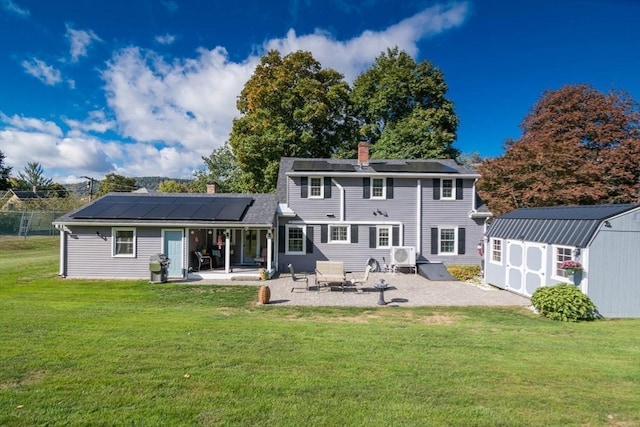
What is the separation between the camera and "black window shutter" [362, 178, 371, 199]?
1831 centimetres

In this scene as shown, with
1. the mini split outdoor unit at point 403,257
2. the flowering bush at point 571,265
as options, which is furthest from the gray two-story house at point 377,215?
the flowering bush at point 571,265

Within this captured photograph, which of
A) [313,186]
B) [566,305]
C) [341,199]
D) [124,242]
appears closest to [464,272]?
[341,199]

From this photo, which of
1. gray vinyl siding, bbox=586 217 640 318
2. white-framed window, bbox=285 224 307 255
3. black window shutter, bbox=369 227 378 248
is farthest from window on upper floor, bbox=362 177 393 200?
gray vinyl siding, bbox=586 217 640 318

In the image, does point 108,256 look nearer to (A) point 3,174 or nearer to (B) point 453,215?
(B) point 453,215

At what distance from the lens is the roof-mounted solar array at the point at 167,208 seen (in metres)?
15.4

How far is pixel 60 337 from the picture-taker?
653 centimetres

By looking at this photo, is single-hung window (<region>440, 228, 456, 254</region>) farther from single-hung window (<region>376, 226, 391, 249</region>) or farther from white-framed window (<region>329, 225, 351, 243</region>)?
white-framed window (<region>329, 225, 351, 243</region>)

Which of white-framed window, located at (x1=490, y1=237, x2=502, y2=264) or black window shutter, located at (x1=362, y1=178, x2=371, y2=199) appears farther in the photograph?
black window shutter, located at (x1=362, y1=178, x2=371, y2=199)

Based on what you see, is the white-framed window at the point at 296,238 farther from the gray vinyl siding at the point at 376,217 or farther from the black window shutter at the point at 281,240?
the gray vinyl siding at the point at 376,217

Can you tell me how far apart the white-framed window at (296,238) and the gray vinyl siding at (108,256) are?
6056mm

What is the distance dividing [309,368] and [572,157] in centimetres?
2030

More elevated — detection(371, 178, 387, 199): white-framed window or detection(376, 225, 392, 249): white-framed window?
detection(371, 178, 387, 199): white-framed window

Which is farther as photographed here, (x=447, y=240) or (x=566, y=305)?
(x=447, y=240)

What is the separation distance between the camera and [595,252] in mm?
9578
